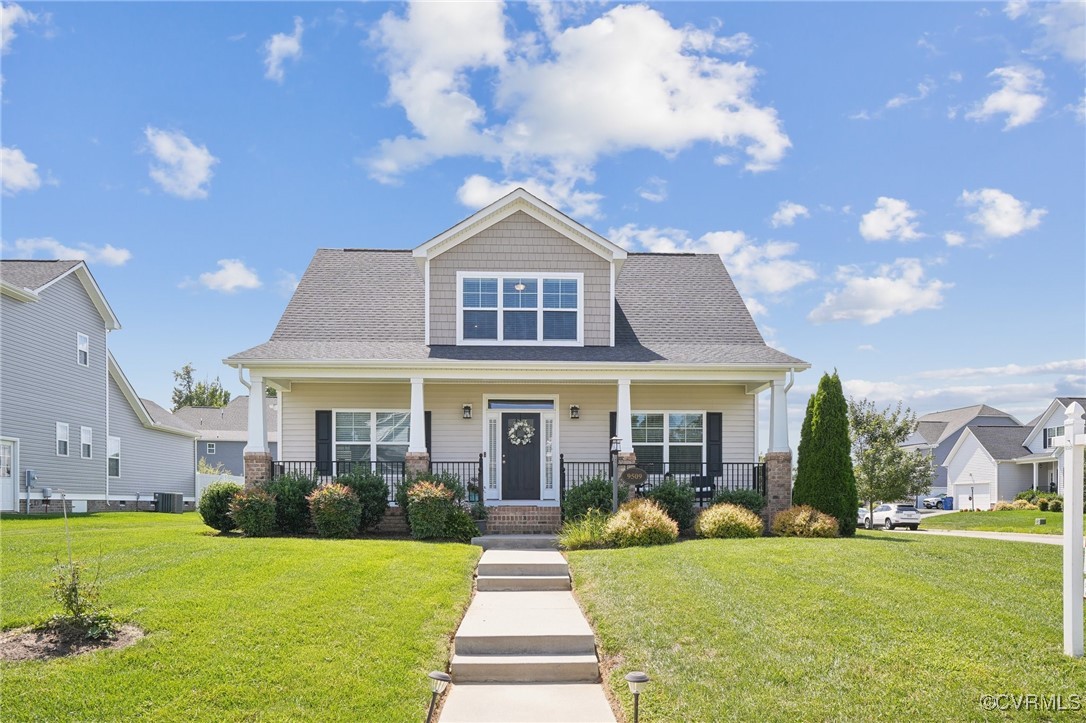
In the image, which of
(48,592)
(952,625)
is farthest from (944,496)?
(48,592)

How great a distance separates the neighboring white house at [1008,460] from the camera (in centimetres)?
4297

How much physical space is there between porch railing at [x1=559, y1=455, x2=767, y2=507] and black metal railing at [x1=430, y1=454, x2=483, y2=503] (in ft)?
5.59

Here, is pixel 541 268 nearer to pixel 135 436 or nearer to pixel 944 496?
pixel 135 436

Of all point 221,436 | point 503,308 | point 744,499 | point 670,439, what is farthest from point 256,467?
point 221,436

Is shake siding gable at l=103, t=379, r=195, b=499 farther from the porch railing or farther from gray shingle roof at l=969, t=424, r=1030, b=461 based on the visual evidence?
gray shingle roof at l=969, t=424, r=1030, b=461

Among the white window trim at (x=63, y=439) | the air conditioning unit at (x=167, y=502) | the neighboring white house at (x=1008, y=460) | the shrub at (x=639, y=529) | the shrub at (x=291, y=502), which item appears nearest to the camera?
the shrub at (x=639, y=529)

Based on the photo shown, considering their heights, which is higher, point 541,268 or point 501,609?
point 541,268

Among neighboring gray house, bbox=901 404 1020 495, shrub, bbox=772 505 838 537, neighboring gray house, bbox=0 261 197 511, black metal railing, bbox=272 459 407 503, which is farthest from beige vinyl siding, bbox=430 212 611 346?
neighboring gray house, bbox=901 404 1020 495

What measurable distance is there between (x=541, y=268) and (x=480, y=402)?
10.6ft

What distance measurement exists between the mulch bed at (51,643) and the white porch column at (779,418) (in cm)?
1246

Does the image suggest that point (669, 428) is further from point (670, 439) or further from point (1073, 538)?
point (1073, 538)

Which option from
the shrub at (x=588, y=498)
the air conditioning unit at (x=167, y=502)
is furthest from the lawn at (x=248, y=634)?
the air conditioning unit at (x=167, y=502)

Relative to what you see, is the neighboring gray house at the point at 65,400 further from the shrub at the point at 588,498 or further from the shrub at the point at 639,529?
the shrub at the point at 639,529

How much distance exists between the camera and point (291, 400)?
17.8m
